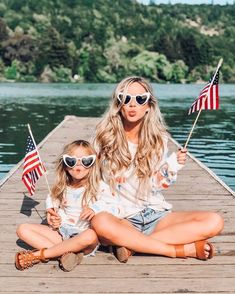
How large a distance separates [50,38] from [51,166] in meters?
99.7

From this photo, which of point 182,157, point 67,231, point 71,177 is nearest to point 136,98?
point 182,157

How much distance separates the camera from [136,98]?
16.8 ft

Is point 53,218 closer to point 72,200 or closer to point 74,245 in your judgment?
point 72,200

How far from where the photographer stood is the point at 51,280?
14.9 ft

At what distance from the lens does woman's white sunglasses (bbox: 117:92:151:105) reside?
5.10 meters

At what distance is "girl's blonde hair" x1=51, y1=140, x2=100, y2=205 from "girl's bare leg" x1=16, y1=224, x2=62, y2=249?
1.03 ft

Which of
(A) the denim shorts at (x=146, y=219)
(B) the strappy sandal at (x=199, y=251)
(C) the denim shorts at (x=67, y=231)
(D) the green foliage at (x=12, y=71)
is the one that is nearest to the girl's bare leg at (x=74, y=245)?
(C) the denim shorts at (x=67, y=231)

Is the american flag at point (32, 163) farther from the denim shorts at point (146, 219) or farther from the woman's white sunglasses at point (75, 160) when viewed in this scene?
the denim shorts at point (146, 219)

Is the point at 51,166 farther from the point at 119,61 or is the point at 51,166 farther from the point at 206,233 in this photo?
the point at 119,61

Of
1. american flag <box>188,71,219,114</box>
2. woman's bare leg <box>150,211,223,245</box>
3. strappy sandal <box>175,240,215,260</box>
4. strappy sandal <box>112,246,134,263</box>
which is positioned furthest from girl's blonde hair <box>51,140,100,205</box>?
american flag <box>188,71,219,114</box>

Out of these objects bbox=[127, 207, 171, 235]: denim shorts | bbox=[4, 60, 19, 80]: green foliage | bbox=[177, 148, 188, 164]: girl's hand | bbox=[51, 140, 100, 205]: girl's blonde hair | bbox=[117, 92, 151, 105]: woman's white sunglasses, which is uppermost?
bbox=[117, 92, 151, 105]: woman's white sunglasses

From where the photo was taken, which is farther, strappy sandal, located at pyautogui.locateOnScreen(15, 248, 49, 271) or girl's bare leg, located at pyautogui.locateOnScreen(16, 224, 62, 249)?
girl's bare leg, located at pyautogui.locateOnScreen(16, 224, 62, 249)

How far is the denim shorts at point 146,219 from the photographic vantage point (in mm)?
5199

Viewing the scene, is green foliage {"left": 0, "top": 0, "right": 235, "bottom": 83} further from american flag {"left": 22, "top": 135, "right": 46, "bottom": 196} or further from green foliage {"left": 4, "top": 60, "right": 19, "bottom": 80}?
american flag {"left": 22, "top": 135, "right": 46, "bottom": 196}
